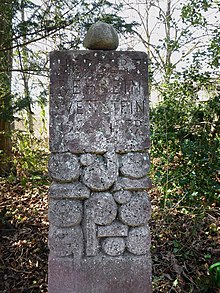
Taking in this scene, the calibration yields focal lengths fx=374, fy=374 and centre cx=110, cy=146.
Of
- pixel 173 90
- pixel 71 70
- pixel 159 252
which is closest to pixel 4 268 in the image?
pixel 159 252

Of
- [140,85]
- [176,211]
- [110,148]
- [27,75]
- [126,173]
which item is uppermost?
[27,75]

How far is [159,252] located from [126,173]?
67.6 inches

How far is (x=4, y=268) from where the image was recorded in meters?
3.69

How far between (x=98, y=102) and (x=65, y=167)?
48 cm

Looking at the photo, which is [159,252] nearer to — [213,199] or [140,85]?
[213,199]

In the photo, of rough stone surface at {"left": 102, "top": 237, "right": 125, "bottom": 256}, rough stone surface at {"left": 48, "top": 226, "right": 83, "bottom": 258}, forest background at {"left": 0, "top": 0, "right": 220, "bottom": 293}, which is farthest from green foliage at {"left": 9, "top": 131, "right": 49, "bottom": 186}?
rough stone surface at {"left": 102, "top": 237, "right": 125, "bottom": 256}

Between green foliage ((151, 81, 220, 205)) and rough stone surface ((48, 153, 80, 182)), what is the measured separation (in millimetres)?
1798

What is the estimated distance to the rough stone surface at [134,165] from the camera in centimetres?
248

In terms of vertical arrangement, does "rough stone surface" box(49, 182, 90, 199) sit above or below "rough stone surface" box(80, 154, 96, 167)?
below

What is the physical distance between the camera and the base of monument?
8.26ft

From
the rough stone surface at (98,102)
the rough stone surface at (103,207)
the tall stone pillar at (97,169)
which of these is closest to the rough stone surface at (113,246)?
the tall stone pillar at (97,169)

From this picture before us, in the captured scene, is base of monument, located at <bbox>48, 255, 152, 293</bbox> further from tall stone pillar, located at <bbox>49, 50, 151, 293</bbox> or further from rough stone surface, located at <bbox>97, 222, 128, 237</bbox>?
rough stone surface, located at <bbox>97, 222, 128, 237</bbox>

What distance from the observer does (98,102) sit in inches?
97.3

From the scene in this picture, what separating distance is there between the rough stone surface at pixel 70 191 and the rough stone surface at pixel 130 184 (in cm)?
21
